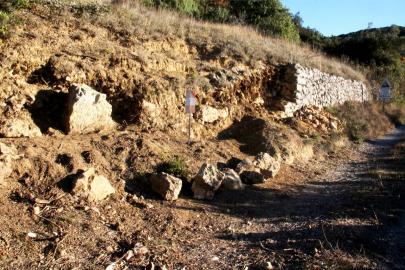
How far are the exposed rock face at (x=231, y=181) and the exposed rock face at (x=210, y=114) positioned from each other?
277cm

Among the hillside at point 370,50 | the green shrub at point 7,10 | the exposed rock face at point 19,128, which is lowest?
the exposed rock face at point 19,128

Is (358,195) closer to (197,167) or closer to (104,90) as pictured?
(197,167)

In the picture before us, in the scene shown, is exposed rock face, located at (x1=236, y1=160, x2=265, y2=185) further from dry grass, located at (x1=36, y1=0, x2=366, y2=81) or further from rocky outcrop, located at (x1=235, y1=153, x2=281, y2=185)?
dry grass, located at (x1=36, y1=0, x2=366, y2=81)

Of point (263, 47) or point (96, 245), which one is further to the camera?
point (263, 47)

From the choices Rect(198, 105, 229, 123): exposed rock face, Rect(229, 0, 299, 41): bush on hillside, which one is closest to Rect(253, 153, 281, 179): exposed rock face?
Rect(198, 105, 229, 123): exposed rock face

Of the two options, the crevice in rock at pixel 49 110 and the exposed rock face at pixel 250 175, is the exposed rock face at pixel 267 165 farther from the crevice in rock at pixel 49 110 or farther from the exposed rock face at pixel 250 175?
the crevice in rock at pixel 49 110

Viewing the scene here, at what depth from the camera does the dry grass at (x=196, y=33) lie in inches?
459

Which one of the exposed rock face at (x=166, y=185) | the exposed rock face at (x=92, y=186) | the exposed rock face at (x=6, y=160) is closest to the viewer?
the exposed rock face at (x=6, y=160)

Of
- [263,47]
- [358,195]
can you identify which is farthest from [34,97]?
[263,47]

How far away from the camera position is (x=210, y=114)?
10.9 metres

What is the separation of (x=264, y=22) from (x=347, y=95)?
5289 mm

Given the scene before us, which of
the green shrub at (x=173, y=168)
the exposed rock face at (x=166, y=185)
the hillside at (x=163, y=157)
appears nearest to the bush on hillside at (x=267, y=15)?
the hillside at (x=163, y=157)

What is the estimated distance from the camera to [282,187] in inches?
348

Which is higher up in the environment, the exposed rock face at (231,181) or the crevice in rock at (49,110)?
the crevice in rock at (49,110)
